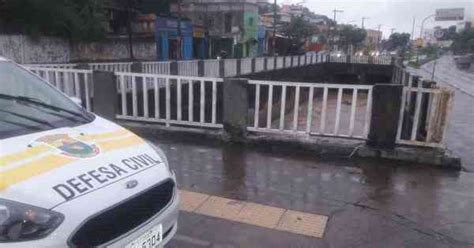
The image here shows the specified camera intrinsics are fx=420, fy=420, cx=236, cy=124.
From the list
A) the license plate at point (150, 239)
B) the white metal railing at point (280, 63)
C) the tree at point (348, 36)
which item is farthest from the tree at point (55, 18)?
the tree at point (348, 36)

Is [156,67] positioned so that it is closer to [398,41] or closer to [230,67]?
[230,67]

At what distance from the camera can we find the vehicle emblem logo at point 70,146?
2591 millimetres

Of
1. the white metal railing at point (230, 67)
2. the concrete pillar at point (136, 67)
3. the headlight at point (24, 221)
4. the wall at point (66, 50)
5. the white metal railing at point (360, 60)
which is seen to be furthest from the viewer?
the white metal railing at point (360, 60)

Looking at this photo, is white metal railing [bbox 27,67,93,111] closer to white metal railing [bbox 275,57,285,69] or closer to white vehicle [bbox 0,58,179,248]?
white vehicle [bbox 0,58,179,248]

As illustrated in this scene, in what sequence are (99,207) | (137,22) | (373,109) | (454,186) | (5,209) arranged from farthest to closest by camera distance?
(137,22) < (373,109) < (454,186) < (99,207) < (5,209)

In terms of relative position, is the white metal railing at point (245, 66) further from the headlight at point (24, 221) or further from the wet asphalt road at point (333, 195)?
the headlight at point (24, 221)

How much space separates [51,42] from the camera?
66.8 ft

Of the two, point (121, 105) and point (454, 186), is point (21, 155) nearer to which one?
point (454, 186)

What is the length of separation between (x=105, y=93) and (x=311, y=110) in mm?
3519

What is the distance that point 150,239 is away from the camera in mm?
2670

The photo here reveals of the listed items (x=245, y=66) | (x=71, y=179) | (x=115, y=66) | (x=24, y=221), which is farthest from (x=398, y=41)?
(x=24, y=221)

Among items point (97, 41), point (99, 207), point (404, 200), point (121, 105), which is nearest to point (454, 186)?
point (404, 200)

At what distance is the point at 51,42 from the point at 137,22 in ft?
35.6

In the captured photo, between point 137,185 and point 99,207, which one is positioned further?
point 137,185
